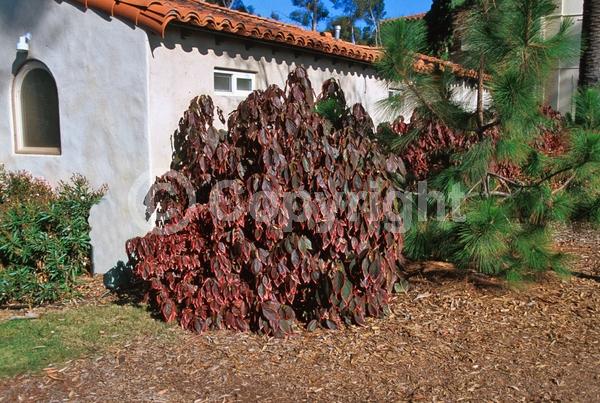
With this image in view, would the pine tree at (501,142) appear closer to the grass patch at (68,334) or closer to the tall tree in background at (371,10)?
the grass patch at (68,334)

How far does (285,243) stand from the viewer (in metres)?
4.89

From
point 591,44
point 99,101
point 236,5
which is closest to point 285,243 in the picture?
point 99,101

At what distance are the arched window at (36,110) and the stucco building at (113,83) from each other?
12 millimetres

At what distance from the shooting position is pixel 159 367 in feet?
14.3

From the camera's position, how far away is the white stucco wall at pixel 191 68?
244 inches

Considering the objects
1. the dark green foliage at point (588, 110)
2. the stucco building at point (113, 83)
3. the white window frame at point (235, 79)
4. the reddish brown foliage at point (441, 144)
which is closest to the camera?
the dark green foliage at point (588, 110)

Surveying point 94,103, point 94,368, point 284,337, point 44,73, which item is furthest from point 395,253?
point 44,73

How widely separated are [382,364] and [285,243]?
124 centimetres

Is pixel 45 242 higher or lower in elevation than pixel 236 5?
lower

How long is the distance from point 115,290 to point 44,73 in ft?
8.94

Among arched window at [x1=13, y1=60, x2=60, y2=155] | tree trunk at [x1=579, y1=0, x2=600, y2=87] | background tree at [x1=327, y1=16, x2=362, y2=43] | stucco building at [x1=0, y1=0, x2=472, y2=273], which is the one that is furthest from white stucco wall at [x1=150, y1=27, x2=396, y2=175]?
background tree at [x1=327, y1=16, x2=362, y2=43]

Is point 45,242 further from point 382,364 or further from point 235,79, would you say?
point 382,364

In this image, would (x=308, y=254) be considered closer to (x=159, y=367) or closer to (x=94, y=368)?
(x=159, y=367)

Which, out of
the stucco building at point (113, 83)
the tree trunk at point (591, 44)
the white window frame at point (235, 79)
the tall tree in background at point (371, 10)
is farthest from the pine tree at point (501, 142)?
the tall tree in background at point (371, 10)
